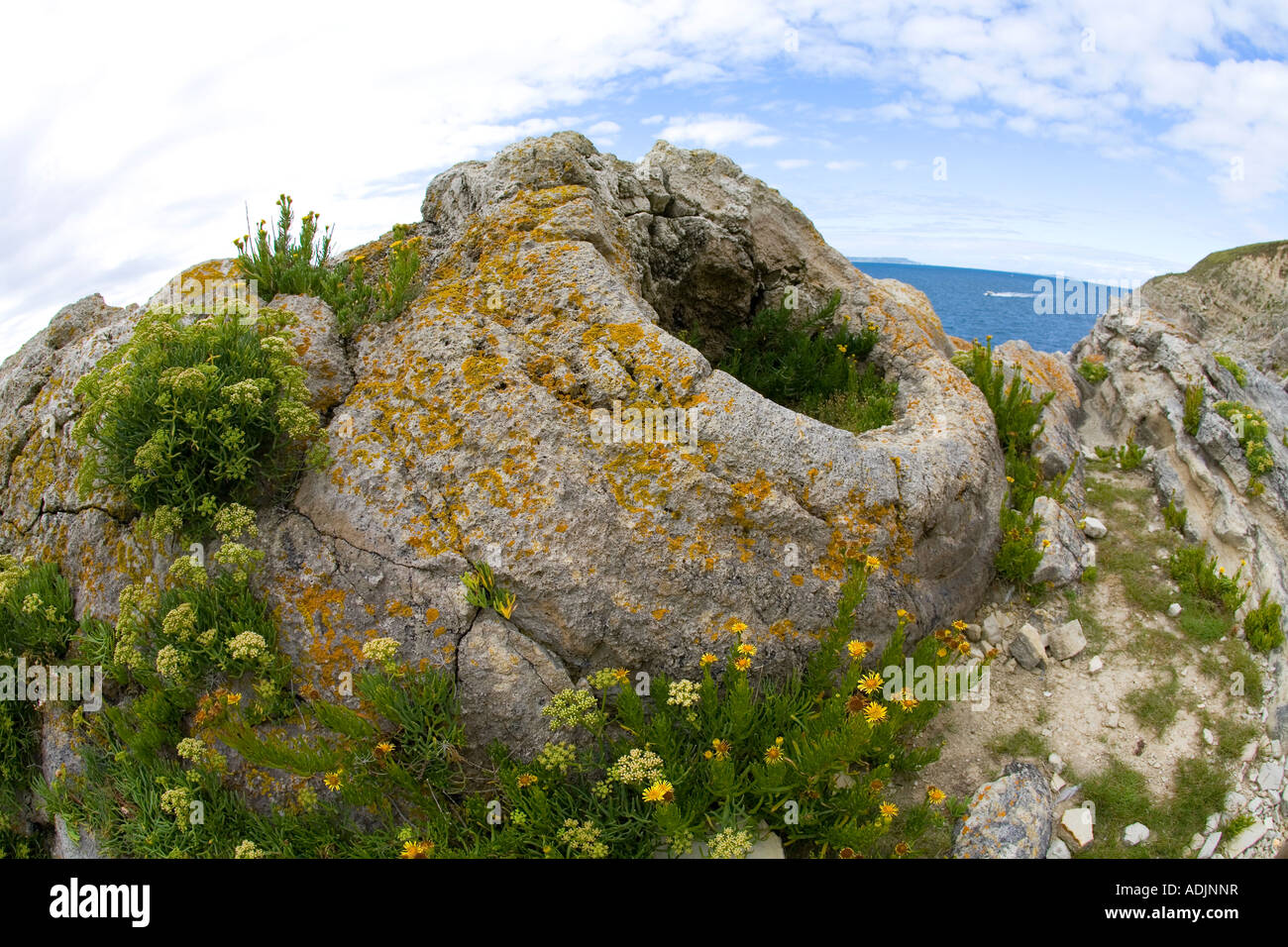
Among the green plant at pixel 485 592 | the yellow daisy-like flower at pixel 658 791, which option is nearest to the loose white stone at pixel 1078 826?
the yellow daisy-like flower at pixel 658 791

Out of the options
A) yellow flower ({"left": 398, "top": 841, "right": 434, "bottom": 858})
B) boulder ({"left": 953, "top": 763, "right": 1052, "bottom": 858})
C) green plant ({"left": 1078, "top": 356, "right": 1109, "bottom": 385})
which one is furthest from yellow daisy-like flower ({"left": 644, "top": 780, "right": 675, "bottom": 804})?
green plant ({"left": 1078, "top": 356, "right": 1109, "bottom": 385})

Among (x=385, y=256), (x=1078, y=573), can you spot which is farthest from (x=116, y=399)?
(x=1078, y=573)

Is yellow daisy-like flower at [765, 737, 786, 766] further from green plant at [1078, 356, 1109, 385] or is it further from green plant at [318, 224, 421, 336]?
green plant at [1078, 356, 1109, 385]

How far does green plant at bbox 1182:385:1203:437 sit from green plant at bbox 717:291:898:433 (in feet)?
15.4

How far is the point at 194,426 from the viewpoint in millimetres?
5473

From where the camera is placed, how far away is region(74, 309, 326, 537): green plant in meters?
5.47

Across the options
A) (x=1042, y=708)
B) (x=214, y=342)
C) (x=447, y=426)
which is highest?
(x=214, y=342)

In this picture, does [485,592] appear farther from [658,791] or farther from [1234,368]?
[1234,368]

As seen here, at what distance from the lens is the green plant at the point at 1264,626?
6.97 metres

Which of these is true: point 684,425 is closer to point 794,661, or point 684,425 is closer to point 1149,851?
point 794,661

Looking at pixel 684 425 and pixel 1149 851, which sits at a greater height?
pixel 684 425

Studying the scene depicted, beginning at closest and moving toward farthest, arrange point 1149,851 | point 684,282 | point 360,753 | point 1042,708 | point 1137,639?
point 360,753, point 1149,851, point 1042,708, point 1137,639, point 684,282

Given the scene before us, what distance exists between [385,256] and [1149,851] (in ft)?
28.5

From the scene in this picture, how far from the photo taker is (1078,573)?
7.90 m
